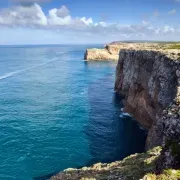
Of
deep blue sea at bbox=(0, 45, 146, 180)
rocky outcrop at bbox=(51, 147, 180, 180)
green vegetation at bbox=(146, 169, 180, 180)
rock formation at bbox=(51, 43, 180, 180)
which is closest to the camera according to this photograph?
green vegetation at bbox=(146, 169, 180, 180)

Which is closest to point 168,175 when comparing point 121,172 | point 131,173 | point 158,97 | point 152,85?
point 131,173

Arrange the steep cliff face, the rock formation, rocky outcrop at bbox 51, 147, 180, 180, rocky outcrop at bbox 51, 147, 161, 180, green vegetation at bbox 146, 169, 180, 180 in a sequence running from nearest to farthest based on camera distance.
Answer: green vegetation at bbox 146, 169, 180, 180, rocky outcrop at bbox 51, 147, 180, 180, the rock formation, the steep cliff face, rocky outcrop at bbox 51, 147, 161, 180

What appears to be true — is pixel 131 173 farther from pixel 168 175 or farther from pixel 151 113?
pixel 151 113

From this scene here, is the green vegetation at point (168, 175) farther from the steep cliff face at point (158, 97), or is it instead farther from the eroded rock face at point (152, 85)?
the eroded rock face at point (152, 85)

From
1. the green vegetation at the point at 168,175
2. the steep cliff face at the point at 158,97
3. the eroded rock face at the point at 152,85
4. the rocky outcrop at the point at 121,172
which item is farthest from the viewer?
the eroded rock face at the point at 152,85

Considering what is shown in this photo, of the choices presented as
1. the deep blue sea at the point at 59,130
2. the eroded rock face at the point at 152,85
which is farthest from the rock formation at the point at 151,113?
the deep blue sea at the point at 59,130

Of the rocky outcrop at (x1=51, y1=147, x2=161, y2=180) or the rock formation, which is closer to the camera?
the rock formation

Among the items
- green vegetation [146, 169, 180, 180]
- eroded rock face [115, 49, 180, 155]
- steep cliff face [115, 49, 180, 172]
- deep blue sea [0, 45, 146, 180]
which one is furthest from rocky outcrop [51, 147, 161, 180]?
deep blue sea [0, 45, 146, 180]

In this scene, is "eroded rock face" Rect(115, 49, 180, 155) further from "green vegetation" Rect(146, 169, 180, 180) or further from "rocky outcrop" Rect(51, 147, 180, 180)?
"green vegetation" Rect(146, 169, 180, 180)
